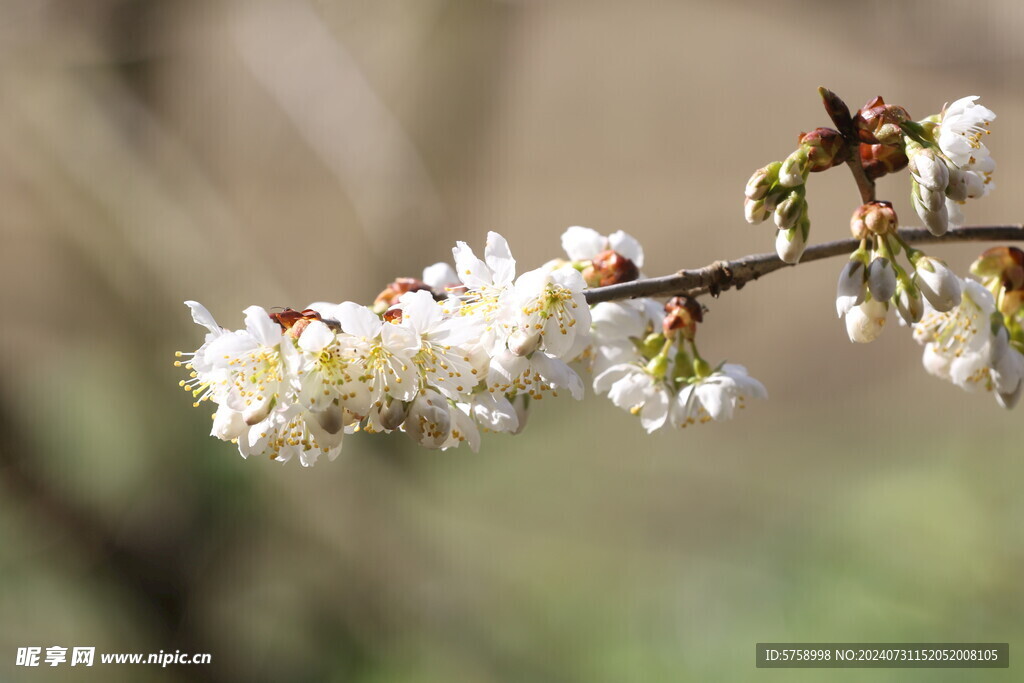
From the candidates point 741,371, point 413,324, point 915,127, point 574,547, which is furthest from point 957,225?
point 574,547

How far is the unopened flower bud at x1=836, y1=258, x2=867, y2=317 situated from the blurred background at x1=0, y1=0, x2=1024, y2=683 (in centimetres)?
243

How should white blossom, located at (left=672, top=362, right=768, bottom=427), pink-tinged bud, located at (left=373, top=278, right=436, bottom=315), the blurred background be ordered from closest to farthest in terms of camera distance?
pink-tinged bud, located at (left=373, top=278, right=436, bottom=315) < white blossom, located at (left=672, top=362, right=768, bottom=427) < the blurred background

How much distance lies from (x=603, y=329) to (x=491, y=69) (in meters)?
4.41

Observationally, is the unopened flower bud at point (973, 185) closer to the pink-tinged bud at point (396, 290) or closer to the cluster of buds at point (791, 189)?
the cluster of buds at point (791, 189)

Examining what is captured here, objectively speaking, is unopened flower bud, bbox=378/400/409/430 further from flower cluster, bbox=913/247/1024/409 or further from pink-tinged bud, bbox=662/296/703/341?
flower cluster, bbox=913/247/1024/409

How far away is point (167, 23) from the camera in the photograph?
5000mm

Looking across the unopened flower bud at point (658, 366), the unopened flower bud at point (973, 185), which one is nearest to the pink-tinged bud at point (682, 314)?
the unopened flower bud at point (658, 366)

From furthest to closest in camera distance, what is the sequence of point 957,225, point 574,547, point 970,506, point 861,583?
point 574,547 < point 970,506 < point 861,583 < point 957,225

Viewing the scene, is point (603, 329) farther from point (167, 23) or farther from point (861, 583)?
point (167, 23)

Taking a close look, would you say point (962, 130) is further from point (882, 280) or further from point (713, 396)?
point (713, 396)

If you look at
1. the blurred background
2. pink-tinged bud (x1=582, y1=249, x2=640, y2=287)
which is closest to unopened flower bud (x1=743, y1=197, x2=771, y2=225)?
pink-tinged bud (x1=582, y1=249, x2=640, y2=287)

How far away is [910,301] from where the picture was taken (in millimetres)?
786

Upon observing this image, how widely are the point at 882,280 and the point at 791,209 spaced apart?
11 cm

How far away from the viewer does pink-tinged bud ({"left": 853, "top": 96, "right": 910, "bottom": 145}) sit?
31.3 inches
